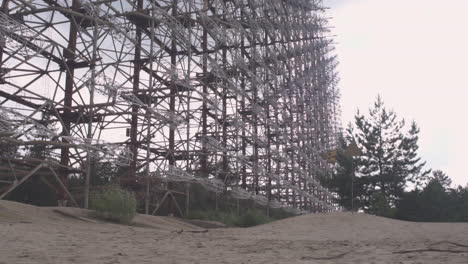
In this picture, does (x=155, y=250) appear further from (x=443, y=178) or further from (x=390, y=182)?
(x=443, y=178)

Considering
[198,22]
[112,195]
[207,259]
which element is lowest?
[207,259]

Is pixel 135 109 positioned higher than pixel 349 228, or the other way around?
pixel 135 109

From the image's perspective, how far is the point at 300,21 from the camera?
49.8 metres

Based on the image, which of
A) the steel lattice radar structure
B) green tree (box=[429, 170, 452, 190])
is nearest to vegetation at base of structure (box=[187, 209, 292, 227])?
the steel lattice radar structure

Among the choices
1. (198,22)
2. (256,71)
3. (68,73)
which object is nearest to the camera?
(68,73)

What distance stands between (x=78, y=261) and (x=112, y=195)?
7.73 m

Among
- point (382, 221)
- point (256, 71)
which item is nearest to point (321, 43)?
point (256, 71)

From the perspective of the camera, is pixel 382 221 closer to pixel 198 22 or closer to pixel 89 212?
pixel 89 212

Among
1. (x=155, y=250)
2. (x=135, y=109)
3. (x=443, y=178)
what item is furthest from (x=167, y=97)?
(x=443, y=178)

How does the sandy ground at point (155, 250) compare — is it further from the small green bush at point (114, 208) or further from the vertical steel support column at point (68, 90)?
the vertical steel support column at point (68, 90)

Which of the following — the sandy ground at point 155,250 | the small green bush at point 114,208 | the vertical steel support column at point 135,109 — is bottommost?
the sandy ground at point 155,250

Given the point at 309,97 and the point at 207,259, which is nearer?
the point at 207,259

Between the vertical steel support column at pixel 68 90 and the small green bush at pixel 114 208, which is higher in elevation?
the vertical steel support column at pixel 68 90

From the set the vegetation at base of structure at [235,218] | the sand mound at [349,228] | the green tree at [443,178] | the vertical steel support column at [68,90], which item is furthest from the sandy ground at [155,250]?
the green tree at [443,178]
